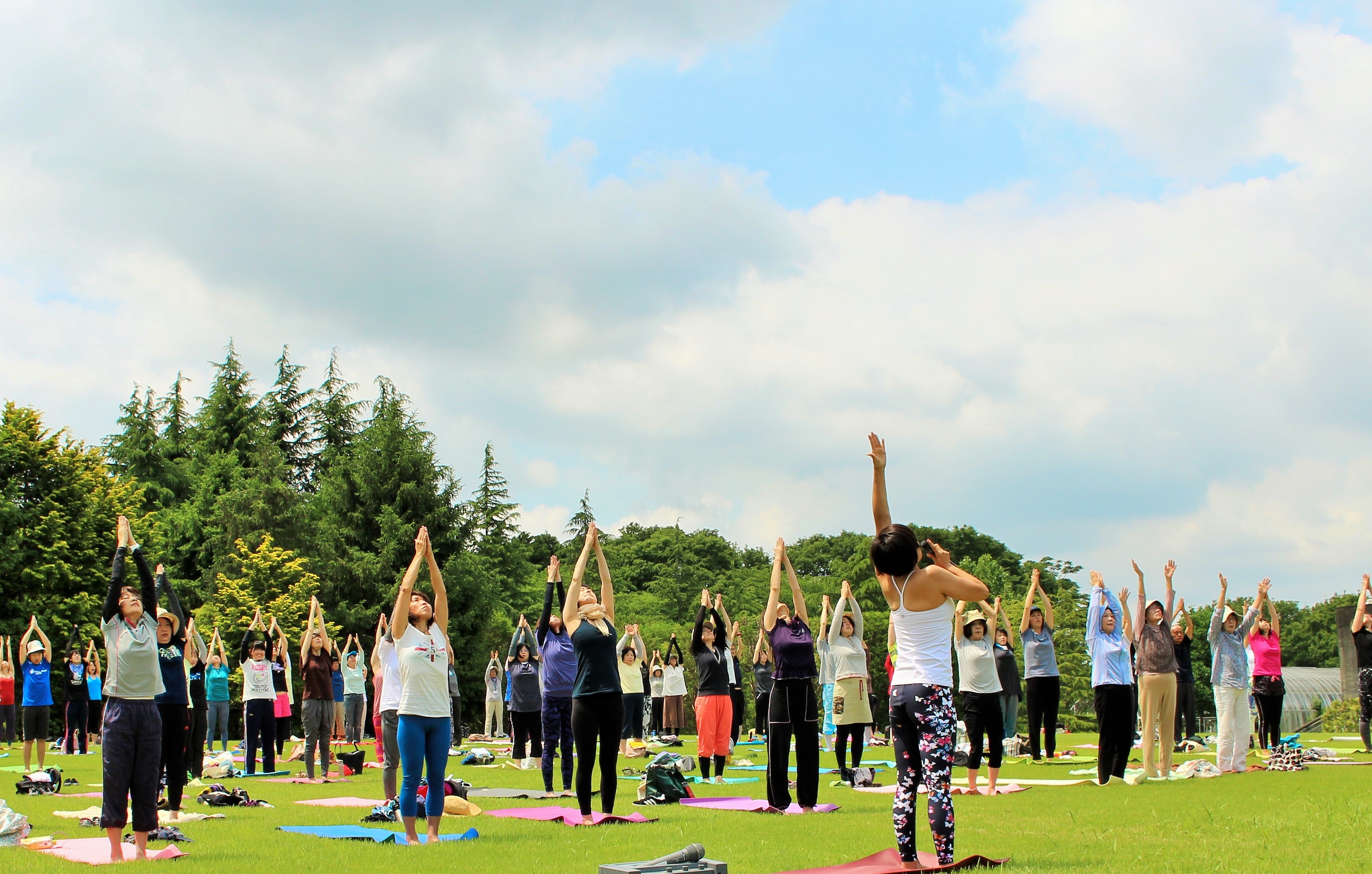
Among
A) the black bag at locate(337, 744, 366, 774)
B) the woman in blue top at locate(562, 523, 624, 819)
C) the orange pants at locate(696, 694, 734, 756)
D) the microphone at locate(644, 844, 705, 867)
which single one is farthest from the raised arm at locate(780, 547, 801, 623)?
the black bag at locate(337, 744, 366, 774)

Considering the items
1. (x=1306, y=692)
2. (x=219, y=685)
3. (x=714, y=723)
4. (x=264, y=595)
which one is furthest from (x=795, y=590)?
(x=1306, y=692)

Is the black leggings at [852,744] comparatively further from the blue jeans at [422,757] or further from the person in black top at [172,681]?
the person in black top at [172,681]

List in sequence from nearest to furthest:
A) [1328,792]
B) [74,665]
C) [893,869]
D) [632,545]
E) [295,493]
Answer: [893,869], [1328,792], [74,665], [295,493], [632,545]

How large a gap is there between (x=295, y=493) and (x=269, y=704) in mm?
36625

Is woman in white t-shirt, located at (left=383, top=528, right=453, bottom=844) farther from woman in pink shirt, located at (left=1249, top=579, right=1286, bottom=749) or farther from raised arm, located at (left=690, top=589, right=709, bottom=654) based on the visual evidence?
woman in pink shirt, located at (left=1249, top=579, right=1286, bottom=749)

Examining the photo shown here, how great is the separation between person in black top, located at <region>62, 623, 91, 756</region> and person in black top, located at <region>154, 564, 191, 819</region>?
1086 centimetres

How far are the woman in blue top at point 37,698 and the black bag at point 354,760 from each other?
16.5 ft

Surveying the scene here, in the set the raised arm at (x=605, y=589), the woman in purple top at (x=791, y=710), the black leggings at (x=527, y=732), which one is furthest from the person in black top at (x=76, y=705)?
the woman in purple top at (x=791, y=710)

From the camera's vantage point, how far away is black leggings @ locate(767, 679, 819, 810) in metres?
10.9

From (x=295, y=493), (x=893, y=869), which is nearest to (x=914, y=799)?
(x=893, y=869)

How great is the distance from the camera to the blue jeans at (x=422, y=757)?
355 inches

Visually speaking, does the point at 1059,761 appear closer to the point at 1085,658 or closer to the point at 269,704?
the point at 269,704

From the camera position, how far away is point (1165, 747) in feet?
43.8

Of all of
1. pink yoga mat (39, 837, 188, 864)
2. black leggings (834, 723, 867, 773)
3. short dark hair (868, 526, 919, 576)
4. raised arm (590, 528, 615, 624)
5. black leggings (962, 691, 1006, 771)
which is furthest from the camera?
black leggings (834, 723, 867, 773)
